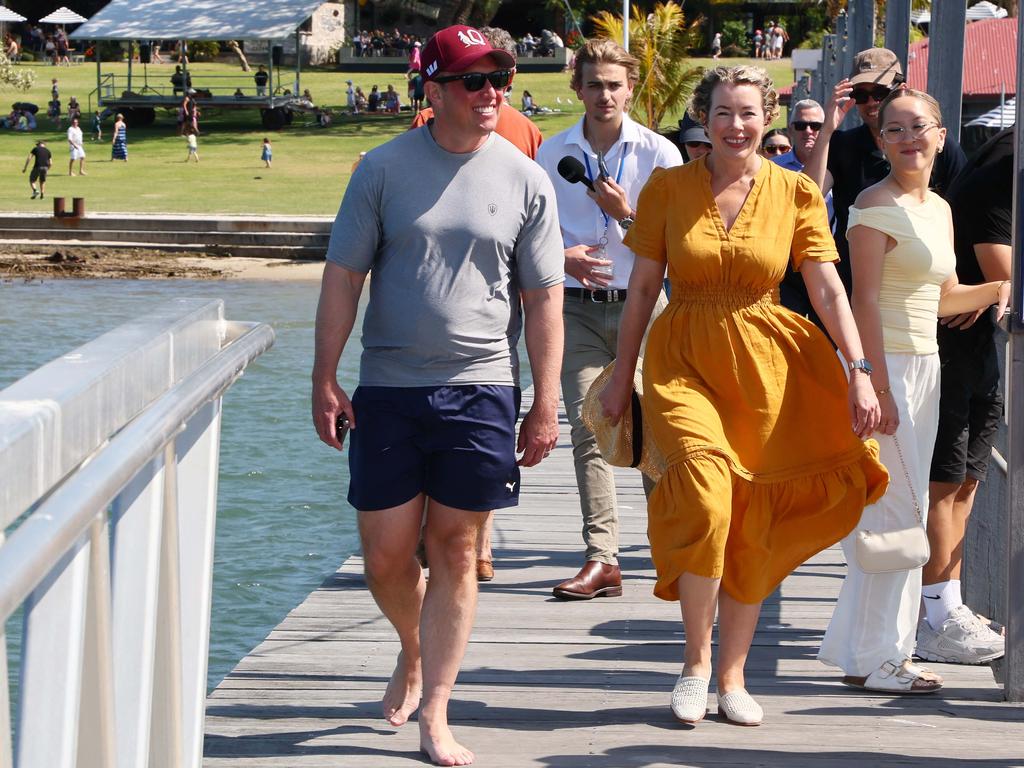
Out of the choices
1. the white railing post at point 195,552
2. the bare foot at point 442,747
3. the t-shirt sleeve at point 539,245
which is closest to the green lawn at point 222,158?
the t-shirt sleeve at point 539,245

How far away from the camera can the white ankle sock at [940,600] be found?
5172 mm

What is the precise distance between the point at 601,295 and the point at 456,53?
207cm

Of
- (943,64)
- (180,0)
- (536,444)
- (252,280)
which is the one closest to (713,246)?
(536,444)

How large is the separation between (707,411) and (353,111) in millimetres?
57788

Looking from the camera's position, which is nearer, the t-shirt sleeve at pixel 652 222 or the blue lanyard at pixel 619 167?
the t-shirt sleeve at pixel 652 222

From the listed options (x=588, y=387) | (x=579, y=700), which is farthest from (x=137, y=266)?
(x=579, y=700)

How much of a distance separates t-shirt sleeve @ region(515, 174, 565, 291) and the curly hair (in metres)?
→ 0.67

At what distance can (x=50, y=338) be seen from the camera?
82.5ft

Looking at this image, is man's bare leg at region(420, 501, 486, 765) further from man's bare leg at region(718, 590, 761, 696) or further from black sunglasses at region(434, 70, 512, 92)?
black sunglasses at region(434, 70, 512, 92)

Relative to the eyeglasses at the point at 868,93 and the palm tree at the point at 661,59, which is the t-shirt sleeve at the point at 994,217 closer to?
the eyeglasses at the point at 868,93

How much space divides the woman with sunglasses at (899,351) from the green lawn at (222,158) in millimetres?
34044

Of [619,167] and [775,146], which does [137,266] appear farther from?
[619,167]

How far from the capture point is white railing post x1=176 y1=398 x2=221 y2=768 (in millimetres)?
2471

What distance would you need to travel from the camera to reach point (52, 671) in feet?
4.73
